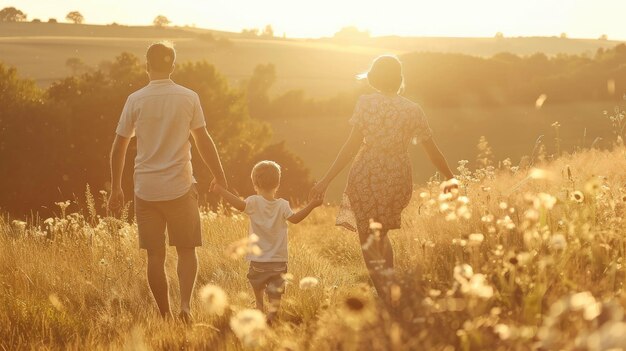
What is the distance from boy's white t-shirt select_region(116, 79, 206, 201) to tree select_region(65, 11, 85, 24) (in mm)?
132846

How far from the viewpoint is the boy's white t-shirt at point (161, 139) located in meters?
5.14

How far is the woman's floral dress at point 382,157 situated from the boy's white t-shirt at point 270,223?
2.15 ft

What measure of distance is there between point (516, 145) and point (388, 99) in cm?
4659

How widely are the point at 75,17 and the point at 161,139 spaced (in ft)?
441

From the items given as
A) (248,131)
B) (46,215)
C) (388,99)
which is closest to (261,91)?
(248,131)

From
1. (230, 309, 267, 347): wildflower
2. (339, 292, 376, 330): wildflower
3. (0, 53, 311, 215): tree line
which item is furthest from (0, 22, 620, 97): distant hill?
(230, 309, 267, 347): wildflower

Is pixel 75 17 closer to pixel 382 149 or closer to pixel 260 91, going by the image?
pixel 260 91

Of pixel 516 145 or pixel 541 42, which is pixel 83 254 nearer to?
pixel 516 145

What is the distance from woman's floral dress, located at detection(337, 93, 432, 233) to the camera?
5355 millimetres

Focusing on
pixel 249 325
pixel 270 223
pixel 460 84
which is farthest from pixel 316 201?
pixel 460 84

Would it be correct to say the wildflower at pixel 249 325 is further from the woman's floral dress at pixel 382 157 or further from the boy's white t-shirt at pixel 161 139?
the woman's floral dress at pixel 382 157

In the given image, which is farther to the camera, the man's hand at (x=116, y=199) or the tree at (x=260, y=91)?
the tree at (x=260, y=91)

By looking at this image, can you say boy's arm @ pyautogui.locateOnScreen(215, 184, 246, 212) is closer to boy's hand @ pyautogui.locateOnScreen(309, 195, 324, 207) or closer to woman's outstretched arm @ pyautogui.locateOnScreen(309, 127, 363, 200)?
boy's hand @ pyautogui.locateOnScreen(309, 195, 324, 207)

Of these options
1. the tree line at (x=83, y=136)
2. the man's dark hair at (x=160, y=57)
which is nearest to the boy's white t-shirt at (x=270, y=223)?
the man's dark hair at (x=160, y=57)
